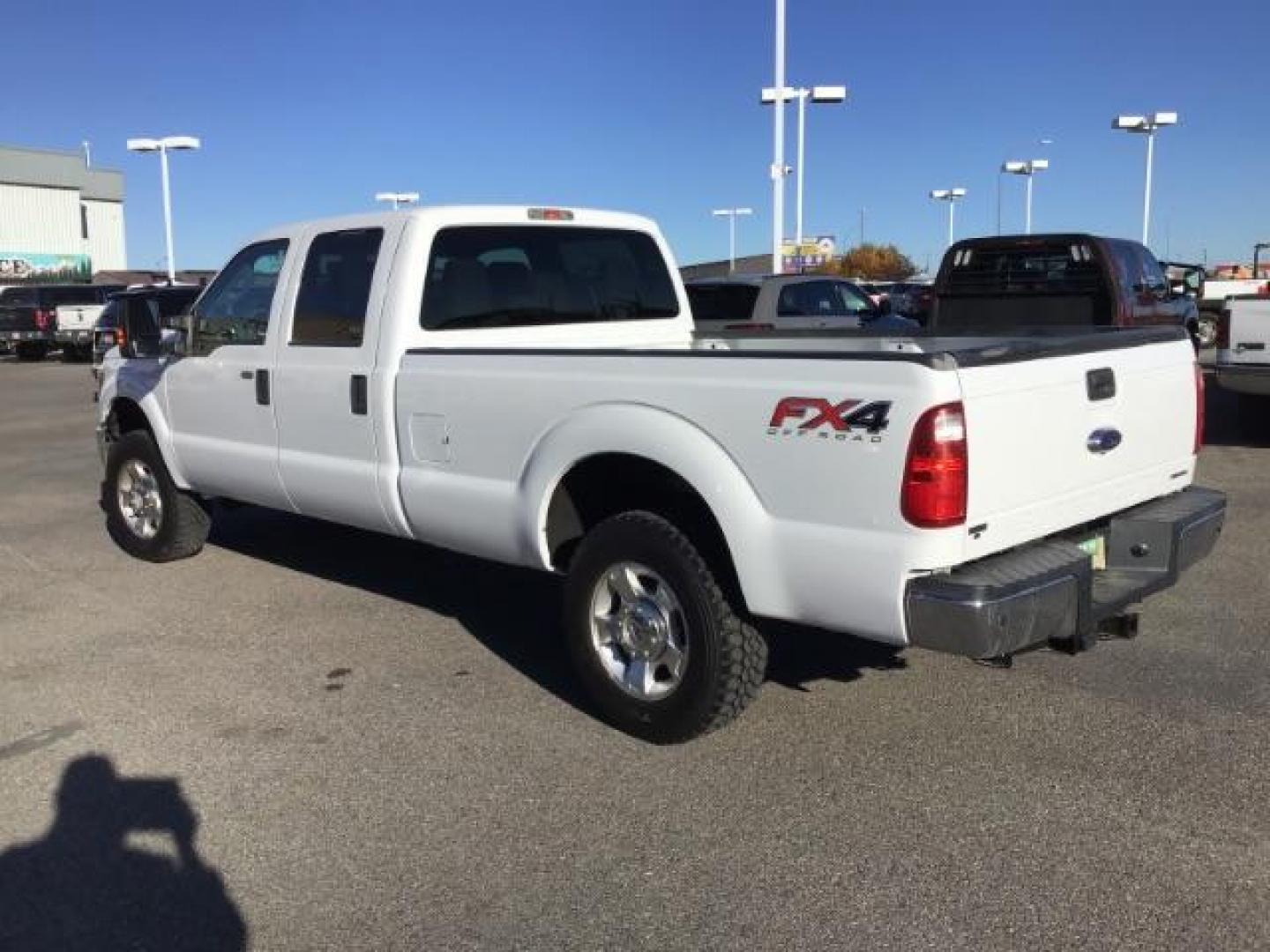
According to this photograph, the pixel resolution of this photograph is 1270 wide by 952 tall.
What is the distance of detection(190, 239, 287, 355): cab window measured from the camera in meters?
6.11

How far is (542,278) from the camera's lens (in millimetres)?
5809

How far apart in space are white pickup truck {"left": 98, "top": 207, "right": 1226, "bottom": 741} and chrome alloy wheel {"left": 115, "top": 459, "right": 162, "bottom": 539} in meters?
0.80

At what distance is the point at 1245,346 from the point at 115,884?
33.1 ft

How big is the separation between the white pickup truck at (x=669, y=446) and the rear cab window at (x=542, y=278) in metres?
0.02

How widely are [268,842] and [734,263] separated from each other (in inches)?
2179

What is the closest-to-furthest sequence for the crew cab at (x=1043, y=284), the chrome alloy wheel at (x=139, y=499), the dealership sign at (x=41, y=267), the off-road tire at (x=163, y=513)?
1. the off-road tire at (x=163, y=513)
2. the chrome alloy wheel at (x=139, y=499)
3. the crew cab at (x=1043, y=284)
4. the dealership sign at (x=41, y=267)

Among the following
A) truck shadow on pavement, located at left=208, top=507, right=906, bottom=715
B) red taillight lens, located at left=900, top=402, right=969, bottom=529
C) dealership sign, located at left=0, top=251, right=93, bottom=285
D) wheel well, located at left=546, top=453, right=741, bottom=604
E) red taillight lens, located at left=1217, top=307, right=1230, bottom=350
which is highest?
dealership sign, located at left=0, top=251, right=93, bottom=285

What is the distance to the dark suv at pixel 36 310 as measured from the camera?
29734mm

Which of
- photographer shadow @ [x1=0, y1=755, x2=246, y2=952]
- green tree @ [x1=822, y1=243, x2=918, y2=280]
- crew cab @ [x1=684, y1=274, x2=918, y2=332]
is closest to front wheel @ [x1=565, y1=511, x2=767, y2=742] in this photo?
photographer shadow @ [x1=0, y1=755, x2=246, y2=952]

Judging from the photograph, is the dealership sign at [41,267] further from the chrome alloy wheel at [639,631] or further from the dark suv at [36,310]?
the chrome alloy wheel at [639,631]

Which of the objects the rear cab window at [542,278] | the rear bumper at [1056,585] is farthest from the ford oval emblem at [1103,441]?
the rear cab window at [542,278]

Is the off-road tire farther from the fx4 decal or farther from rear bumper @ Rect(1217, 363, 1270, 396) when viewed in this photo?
rear bumper @ Rect(1217, 363, 1270, 396)

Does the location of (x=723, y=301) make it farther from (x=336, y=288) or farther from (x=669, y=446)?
(x=669, y=446)

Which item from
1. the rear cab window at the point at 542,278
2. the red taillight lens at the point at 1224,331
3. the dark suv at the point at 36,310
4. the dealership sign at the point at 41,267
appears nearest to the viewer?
the rear cab window at the point at 542,278
